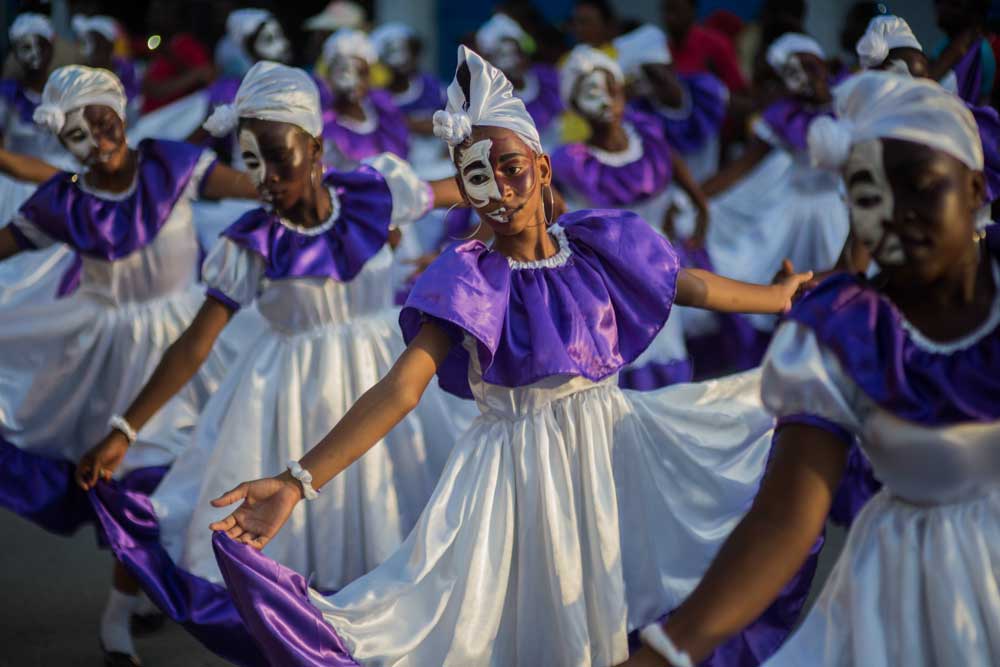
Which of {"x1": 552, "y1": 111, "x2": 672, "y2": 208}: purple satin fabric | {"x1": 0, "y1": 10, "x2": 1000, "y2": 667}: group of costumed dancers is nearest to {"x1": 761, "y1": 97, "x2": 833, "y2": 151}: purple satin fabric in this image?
{"x1": 0, "y1": 10, "x2": 1000, "y2": 667}: group of costumed dancers

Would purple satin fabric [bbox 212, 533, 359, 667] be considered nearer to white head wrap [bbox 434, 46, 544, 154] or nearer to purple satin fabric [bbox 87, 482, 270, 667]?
purple satin fabric [bbox 87, 482, 270, 667]

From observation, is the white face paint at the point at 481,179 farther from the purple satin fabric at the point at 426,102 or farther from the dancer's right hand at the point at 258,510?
the purple satin fabric at the point at 426,102

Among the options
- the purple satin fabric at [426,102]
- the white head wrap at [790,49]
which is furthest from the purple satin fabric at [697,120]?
the purple satin fabric at [426,102]

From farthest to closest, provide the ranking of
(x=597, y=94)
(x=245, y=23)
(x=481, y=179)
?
(x=245, y=23), (x=597, y=94), (x=481, y=179)

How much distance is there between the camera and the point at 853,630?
2346mm

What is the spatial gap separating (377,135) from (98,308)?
3.85 m

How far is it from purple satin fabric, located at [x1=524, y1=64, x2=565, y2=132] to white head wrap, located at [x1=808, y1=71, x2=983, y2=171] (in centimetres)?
841

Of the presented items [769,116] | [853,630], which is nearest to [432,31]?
[769,116]

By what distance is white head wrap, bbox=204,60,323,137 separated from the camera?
432cm

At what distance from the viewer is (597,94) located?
21.5 feet

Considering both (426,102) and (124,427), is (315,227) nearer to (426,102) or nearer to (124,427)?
(124,427)

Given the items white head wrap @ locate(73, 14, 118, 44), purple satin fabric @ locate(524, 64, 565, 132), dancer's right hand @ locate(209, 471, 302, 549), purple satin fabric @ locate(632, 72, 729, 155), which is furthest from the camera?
purple satin fabric @ locate(524, 64, 565, 132)

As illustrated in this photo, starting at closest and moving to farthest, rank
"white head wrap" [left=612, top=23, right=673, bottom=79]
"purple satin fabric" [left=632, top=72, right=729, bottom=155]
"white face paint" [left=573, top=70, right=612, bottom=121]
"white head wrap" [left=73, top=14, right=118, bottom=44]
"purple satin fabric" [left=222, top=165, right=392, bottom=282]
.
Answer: "purple satin fabric" [left=222, top=165, right=392, bottom=282], "white face paint" [left=573, top=70, right=612, bottom=121], "white head wrap" [left=612, top=23, right=673, bottom=79], "purple satin fabric" [left=632, top=72, right=729, bottom=155], "white head wrap" [left=73, top=14, right=118, bottom=44]

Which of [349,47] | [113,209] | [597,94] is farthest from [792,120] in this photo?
[113,209]
